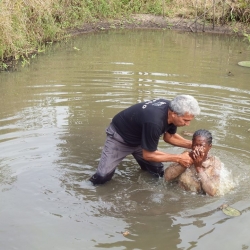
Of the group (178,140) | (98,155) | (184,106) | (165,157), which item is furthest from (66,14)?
(184,106)

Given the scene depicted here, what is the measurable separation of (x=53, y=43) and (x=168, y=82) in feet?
18.7

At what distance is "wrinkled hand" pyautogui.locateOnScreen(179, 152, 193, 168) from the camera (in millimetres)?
5000

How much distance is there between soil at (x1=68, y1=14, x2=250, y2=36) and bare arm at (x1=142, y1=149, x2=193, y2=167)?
1243 centimetres

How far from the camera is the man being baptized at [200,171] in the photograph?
16.6 feet

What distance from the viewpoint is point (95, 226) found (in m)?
4.66

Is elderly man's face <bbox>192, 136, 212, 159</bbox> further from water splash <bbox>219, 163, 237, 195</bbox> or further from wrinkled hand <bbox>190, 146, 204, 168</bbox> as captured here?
water splash <bbox>219, 163, 237, 195</bbox>

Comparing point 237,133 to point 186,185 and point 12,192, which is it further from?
point 12,192

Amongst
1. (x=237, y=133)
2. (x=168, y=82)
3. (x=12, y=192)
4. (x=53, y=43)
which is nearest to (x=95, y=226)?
(x=12, y=192)

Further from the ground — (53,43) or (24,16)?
(24,16)

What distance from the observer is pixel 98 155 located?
6480mm

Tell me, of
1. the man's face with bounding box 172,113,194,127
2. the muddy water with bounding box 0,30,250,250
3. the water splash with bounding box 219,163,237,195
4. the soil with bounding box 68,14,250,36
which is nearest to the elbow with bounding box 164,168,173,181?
the muddy water with bounding box 0,30,250,250

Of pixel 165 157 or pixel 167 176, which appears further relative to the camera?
pixel 167 176

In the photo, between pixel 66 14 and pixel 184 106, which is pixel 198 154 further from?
pixel 66 14

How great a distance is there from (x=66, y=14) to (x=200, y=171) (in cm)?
1187
